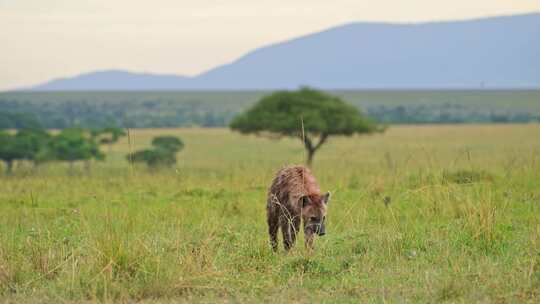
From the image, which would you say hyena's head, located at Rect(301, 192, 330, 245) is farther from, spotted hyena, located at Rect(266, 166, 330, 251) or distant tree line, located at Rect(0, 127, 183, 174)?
distant tree line, located at Rect(0, 127, 183, 174)

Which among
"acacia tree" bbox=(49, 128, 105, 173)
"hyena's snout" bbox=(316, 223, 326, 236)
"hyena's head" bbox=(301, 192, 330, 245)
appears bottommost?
"acacia tree" bbox=(49, 128, 105, 173)

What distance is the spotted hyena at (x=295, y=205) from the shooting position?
8.77m

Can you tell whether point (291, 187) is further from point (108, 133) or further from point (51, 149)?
point (108, 133)

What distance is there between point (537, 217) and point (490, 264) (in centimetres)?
317

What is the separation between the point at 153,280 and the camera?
293 inches

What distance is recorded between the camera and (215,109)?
4424 inches

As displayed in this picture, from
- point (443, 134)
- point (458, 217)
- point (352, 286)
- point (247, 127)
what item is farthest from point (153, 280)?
point (443, 134)

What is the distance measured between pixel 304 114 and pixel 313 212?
2652 centimetres

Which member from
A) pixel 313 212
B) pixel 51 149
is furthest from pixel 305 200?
pixel 51 149

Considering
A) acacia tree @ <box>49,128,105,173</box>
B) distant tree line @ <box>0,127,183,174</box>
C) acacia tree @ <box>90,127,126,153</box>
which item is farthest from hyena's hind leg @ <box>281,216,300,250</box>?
acacia tree @ <box>90,127,126,153</box>

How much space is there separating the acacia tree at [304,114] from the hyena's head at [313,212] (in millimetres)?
26073

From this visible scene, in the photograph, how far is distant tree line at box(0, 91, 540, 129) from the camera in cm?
8812

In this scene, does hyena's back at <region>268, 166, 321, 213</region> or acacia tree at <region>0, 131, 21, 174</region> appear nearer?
hyena's back at <region>268, 166, 321, 213</region>

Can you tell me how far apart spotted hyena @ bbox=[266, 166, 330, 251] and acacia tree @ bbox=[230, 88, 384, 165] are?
25.4 metres
